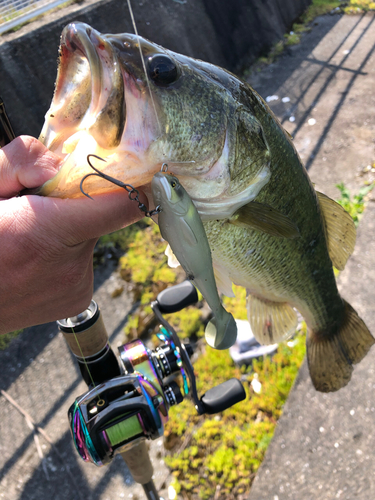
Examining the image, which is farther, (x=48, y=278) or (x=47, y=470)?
(x=47, y=470)

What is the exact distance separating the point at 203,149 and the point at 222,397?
107 cm

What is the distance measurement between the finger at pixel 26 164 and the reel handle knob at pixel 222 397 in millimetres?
1124

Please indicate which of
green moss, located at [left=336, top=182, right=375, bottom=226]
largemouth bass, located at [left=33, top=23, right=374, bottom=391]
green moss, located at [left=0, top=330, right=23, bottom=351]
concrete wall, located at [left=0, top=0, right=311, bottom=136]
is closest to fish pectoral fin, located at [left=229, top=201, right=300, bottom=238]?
largemouth bass, located at [left=33, top=23, right=374, bottom=391]

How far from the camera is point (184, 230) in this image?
982 mm

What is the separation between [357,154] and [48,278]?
4.25 metres

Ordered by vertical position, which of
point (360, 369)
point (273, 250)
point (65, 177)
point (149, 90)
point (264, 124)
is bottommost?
point (360, 369)

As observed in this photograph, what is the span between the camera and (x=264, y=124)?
1325mm

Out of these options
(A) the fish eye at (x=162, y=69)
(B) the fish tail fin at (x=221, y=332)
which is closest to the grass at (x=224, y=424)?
(B) the fish tail fin at (x=221, y=332)

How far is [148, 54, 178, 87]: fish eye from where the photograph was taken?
100cm

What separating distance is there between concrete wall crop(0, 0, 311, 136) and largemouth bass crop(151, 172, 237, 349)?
3.71 metres

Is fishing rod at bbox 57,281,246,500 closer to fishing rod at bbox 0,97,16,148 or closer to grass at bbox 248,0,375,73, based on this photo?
fishing rod at bbox 0,97,16,148

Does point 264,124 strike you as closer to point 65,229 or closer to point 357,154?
point 65,229

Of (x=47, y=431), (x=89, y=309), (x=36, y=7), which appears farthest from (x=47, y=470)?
(x=36, y=7)

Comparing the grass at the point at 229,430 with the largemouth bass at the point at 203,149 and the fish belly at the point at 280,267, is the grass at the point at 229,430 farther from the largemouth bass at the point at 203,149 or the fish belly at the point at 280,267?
the largemouth bass at the point at 203,149
